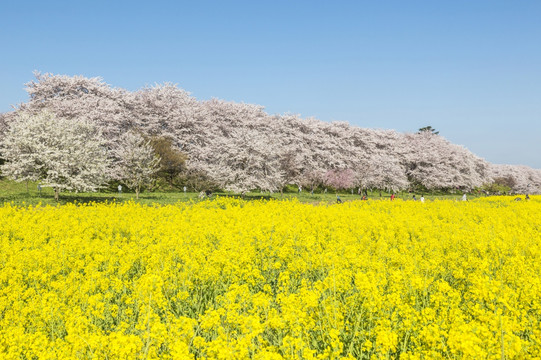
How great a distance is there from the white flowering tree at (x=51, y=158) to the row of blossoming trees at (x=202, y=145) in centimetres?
9

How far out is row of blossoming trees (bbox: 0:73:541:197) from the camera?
31.2 metres

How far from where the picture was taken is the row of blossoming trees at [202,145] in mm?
31234

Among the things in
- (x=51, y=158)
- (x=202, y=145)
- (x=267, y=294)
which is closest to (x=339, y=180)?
(x=202, y=145)

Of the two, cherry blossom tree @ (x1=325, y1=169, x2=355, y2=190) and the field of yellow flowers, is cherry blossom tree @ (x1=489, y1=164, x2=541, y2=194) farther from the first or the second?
the field of yellow flowers

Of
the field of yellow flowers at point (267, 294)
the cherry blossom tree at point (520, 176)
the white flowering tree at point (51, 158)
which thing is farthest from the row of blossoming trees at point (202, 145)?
the field of yellow flowers at point (267, 294)

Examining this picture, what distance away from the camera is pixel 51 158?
30141mm

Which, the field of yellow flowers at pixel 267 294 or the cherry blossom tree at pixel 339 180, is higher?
the cherry blossom tree at pixel 339 180

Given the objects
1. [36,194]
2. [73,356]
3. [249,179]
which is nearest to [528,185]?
[249,179]

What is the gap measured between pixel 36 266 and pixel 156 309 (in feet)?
15.1

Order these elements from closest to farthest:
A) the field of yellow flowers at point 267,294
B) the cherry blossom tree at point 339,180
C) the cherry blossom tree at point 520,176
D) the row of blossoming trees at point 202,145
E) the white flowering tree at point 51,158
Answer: the field of yellow flowers at point 267,294, the white flowering tree at point 51,158, the row of blossoming trees at point 202,145, the cherry blossom tree at point 339,180, the cherry blossom tree at point 520,176

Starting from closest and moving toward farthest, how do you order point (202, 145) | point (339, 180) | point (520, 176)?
point (202, 145) < point (339, 180) < point (520, 176)

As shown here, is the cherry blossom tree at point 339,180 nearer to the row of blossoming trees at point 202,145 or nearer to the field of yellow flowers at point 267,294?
the row of blossoming trees at point 202,145

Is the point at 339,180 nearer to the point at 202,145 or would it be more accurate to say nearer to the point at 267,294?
the point at 202,145

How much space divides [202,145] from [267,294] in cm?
4902
